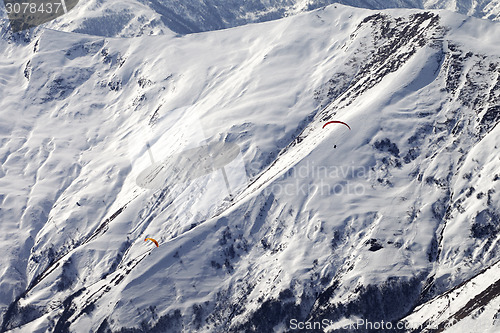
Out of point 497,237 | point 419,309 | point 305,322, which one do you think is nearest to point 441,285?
point 419,309

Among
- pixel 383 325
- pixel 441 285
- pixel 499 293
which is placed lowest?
pixel 383 325

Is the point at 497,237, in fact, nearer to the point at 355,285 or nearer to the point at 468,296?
the point at 468,296

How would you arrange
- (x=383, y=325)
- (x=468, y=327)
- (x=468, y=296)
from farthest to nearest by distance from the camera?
(x=383, y=325) → (x=468, y=296) → (x=468, y=327)

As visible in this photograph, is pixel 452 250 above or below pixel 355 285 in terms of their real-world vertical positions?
above

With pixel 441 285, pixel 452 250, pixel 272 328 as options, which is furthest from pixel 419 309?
pixel 272 328

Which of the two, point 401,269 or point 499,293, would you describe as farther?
point 401,269

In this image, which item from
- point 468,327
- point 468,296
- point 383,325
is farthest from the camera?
point 383,325

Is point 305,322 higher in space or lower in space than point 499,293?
lower

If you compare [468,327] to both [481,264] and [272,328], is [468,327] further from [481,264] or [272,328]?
[272,328]

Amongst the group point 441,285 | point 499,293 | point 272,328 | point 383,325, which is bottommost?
point 272,328
